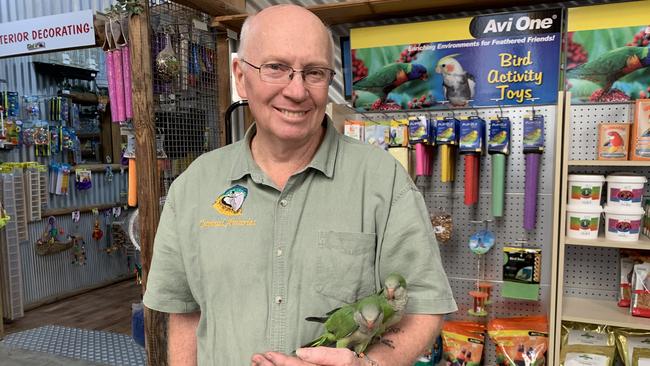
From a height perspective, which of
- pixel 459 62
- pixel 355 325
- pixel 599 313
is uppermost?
pixel 459 62

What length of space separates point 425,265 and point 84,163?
6.43m

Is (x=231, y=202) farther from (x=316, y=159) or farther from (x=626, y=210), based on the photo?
(x=626, y=210)

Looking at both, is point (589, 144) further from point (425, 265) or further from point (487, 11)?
point (425, 265)

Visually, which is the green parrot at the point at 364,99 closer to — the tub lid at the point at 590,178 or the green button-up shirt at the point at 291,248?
the tub lid at the point at 590,178

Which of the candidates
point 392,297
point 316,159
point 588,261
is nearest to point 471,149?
point 588,261

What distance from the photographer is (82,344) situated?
430cm

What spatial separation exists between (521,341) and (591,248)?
25.5 inches

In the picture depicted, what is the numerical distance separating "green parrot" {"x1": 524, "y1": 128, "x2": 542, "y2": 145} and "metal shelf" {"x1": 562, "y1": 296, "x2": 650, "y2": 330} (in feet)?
2.83

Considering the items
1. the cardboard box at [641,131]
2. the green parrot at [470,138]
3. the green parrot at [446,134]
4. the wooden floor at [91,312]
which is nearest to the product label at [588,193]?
the cardboard box at [641,131]

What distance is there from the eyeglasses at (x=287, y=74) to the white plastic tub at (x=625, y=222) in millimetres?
1879

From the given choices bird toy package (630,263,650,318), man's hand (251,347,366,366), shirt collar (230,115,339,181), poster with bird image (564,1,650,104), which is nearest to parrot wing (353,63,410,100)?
poster with bird image (564,1,650,104)

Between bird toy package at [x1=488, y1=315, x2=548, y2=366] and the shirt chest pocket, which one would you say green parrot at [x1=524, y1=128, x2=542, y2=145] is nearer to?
bird toy package at [x1=488, y1=315, x2=548, y2=366]

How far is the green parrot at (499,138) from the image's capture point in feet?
8.31

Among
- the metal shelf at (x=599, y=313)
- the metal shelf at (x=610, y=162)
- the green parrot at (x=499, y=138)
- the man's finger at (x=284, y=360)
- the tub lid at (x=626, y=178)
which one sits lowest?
the metal shelf at (x=599, y=313)
